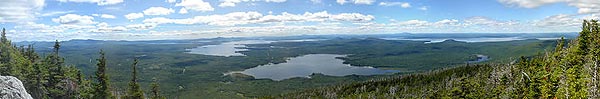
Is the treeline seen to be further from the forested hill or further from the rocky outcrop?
the forested hill

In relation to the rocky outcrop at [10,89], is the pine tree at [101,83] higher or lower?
lower

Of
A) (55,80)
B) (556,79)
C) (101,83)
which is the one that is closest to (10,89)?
(101,83)

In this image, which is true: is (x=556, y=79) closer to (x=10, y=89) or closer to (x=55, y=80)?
(x=10, y=89)

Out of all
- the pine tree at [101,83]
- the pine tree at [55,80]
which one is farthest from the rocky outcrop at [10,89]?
the pine tree at [55,80]

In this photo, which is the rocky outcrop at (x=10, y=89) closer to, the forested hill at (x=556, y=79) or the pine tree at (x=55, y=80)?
the pine tree at (x=55, y=80)

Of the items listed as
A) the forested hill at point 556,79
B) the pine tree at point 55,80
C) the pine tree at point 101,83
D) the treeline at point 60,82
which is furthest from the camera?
the pine tree at point 55,80

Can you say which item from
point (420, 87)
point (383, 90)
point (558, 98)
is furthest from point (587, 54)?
point (383, 90)

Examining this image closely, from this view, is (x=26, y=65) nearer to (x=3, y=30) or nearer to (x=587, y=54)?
(x=3, y=30)

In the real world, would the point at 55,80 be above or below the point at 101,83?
below
